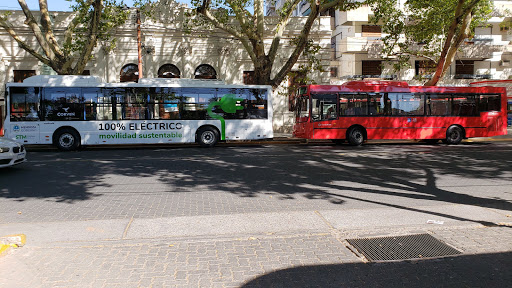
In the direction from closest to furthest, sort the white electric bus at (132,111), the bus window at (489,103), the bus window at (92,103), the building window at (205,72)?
the white electric bus at (132,111) < the bus window at (92,103) < the bus window at (489,103) < the building window at (205,72)

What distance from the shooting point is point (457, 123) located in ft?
61.0

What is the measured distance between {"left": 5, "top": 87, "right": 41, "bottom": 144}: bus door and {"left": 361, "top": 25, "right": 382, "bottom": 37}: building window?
1049 inches

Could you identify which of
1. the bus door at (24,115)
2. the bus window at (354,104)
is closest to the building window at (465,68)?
the bus window at (354,104)

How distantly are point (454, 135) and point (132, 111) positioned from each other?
1452 cm

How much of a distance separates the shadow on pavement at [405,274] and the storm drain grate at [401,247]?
17 centimetres

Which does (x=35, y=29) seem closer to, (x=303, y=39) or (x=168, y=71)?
(x=168, y=71)

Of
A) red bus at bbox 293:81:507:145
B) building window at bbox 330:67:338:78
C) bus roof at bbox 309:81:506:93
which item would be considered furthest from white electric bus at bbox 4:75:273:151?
building window at bbox 330:67:338:78

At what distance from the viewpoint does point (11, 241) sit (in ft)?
15.9

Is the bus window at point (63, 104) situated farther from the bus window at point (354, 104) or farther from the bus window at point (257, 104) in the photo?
the bus window at point (354, 104)

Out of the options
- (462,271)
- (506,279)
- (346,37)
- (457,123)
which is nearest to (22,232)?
(462,271)

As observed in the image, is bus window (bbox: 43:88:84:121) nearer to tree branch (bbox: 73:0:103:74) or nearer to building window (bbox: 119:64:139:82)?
tree branch (bbox: 73:0:103:74)

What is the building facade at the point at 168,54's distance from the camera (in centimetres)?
2300

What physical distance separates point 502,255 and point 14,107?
16.7 m

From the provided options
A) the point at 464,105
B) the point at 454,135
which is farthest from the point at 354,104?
the point at 464,105
